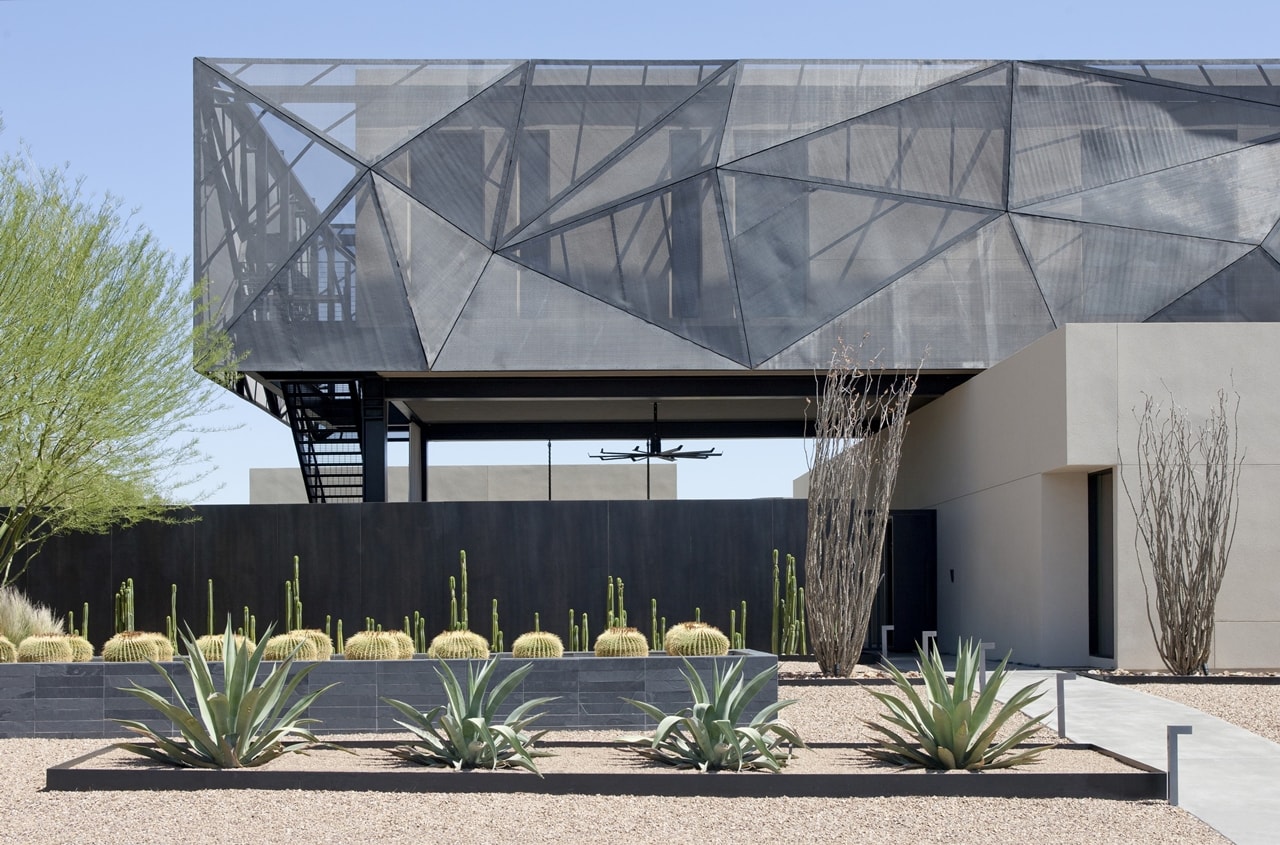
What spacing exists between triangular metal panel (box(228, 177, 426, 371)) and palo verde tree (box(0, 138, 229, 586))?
95 cm

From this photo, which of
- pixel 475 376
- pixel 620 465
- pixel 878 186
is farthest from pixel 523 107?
pixel 620 465

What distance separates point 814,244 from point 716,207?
5.05 ft

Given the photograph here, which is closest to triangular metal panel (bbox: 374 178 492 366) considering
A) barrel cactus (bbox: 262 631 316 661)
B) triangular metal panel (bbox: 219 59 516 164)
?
triangular metal panel (bbox: 219 59 516 164)

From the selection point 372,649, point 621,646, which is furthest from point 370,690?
point 621,646

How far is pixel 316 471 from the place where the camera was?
2397 centimetres

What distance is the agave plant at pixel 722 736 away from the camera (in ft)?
30.5

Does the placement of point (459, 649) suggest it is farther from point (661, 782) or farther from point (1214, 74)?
point (1214, 74)

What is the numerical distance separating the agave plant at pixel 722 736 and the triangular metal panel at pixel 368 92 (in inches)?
528

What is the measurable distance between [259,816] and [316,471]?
1600 cm

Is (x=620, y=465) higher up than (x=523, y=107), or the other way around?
(x=523, y=107)

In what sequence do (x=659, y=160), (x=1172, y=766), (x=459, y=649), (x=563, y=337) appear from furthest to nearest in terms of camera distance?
(x=659, y=160) < (x=563, y=337) < (x=459, y=649) < (x=1172, y=766)

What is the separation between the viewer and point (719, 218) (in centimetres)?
2122

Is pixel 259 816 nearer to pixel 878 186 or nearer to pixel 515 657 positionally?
pixel 515 657

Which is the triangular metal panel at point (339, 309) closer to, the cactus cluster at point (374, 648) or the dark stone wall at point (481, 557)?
the dark stone wall at point (481, 557)
